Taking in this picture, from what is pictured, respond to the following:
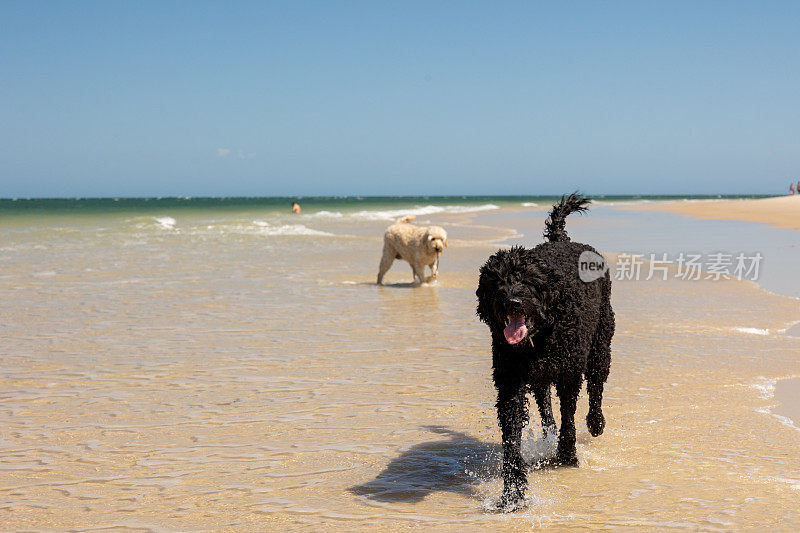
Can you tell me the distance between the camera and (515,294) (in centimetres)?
417

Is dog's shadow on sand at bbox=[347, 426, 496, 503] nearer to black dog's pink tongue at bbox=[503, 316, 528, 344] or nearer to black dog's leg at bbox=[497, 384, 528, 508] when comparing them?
black dog's leg at bbox=[497, 384, 528, 508]

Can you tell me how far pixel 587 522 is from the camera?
3.99m

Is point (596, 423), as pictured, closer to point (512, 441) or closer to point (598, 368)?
point (598, 368)

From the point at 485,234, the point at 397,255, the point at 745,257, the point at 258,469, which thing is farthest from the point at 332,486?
the point at 485,234

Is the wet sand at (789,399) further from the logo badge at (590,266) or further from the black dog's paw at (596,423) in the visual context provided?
the logo badge at (590,266)

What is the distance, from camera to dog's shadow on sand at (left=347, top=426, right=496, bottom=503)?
4.49m

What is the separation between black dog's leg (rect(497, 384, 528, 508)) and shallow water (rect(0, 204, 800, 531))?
129 millimetres

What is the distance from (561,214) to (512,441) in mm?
2009

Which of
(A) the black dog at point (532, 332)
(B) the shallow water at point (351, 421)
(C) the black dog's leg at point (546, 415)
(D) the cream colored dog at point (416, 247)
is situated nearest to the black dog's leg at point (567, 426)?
(A) the black dog at point (532, 332)

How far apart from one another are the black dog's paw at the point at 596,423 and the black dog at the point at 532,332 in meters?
0.49

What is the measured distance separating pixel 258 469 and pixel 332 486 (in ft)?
1.81

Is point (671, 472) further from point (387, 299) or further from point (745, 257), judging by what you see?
point (745, 257)

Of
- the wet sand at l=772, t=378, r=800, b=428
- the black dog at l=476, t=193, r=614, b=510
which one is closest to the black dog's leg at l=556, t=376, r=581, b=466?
the black dog at l=476, t=193, r=614, b=510

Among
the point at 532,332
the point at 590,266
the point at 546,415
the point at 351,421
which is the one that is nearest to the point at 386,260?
the point at 351,421
